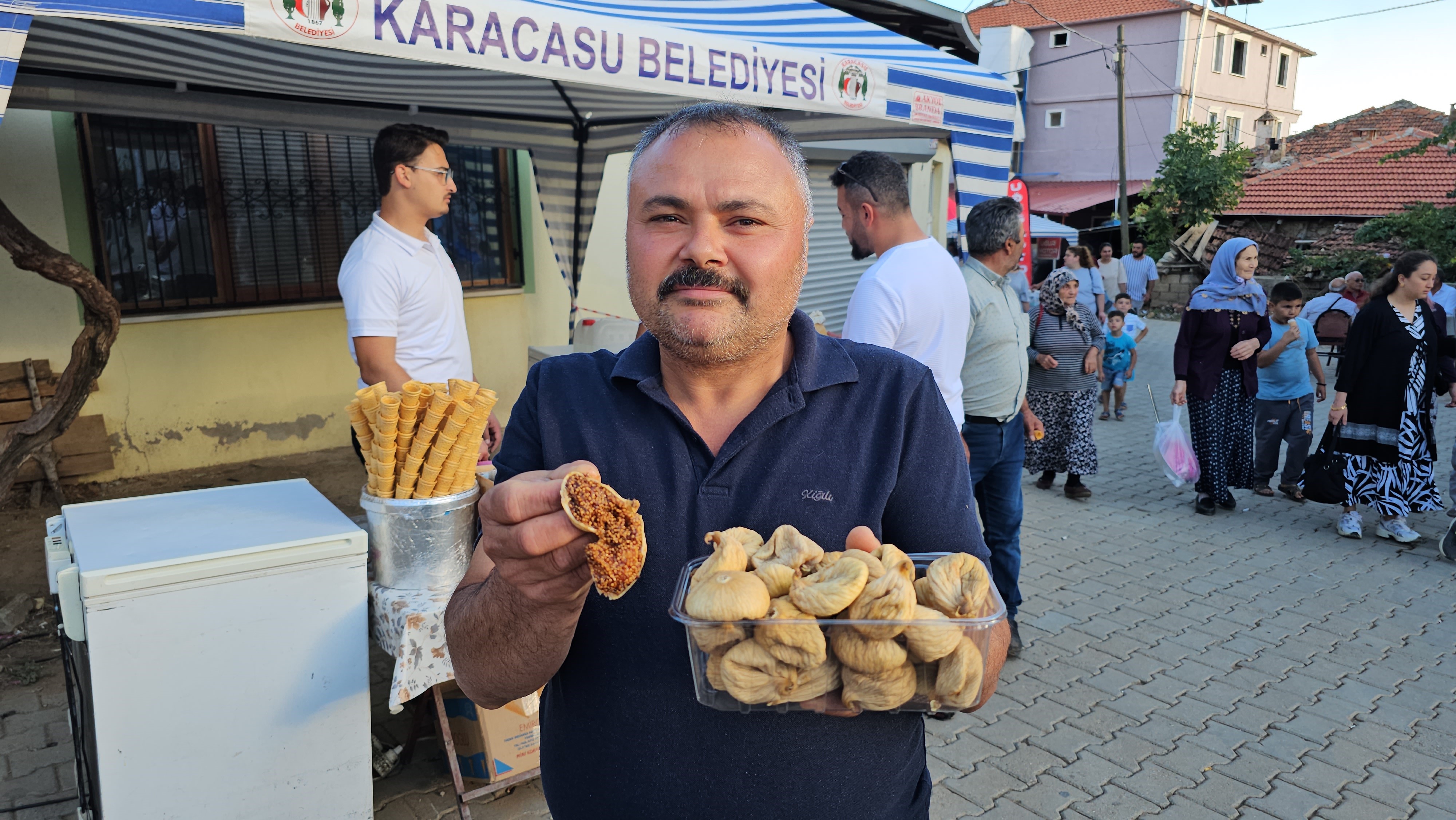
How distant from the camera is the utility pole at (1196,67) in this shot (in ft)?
105

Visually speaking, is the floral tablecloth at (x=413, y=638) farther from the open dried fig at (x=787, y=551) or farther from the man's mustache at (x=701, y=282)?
the open dried fig at (x=787, y=551)

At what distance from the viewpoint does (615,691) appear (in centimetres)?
138

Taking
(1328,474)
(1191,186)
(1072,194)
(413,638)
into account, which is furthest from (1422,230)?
(413,638)

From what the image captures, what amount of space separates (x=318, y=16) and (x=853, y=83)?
2.54 m

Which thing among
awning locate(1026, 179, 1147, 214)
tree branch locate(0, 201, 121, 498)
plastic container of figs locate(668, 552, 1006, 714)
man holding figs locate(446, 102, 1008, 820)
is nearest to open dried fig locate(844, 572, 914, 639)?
plastic container of figs locate(668, 552, 1006, 714)

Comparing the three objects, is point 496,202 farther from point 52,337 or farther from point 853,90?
point 853,90

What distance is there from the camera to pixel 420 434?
256 cm

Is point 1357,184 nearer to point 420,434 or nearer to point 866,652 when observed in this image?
point 420,434

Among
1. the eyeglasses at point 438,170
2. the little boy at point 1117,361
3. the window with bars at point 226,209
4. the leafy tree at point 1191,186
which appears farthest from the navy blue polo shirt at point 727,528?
the leafy tree at point 1191,186

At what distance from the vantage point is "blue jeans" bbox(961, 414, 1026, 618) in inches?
163

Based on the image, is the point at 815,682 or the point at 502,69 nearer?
the point at 815,682

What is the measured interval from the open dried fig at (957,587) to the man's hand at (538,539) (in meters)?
0.43

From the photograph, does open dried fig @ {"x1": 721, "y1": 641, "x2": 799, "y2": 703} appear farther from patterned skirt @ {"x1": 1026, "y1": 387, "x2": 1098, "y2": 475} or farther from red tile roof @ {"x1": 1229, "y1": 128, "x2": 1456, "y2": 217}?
red tile roof @ {"x1": 1229, "y1": 128, "x2": 1456, "y2": 217}

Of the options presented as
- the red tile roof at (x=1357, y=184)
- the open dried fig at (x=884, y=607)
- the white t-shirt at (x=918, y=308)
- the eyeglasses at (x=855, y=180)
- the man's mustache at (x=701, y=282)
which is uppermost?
the red tile roof at (x=1357, y=184)
